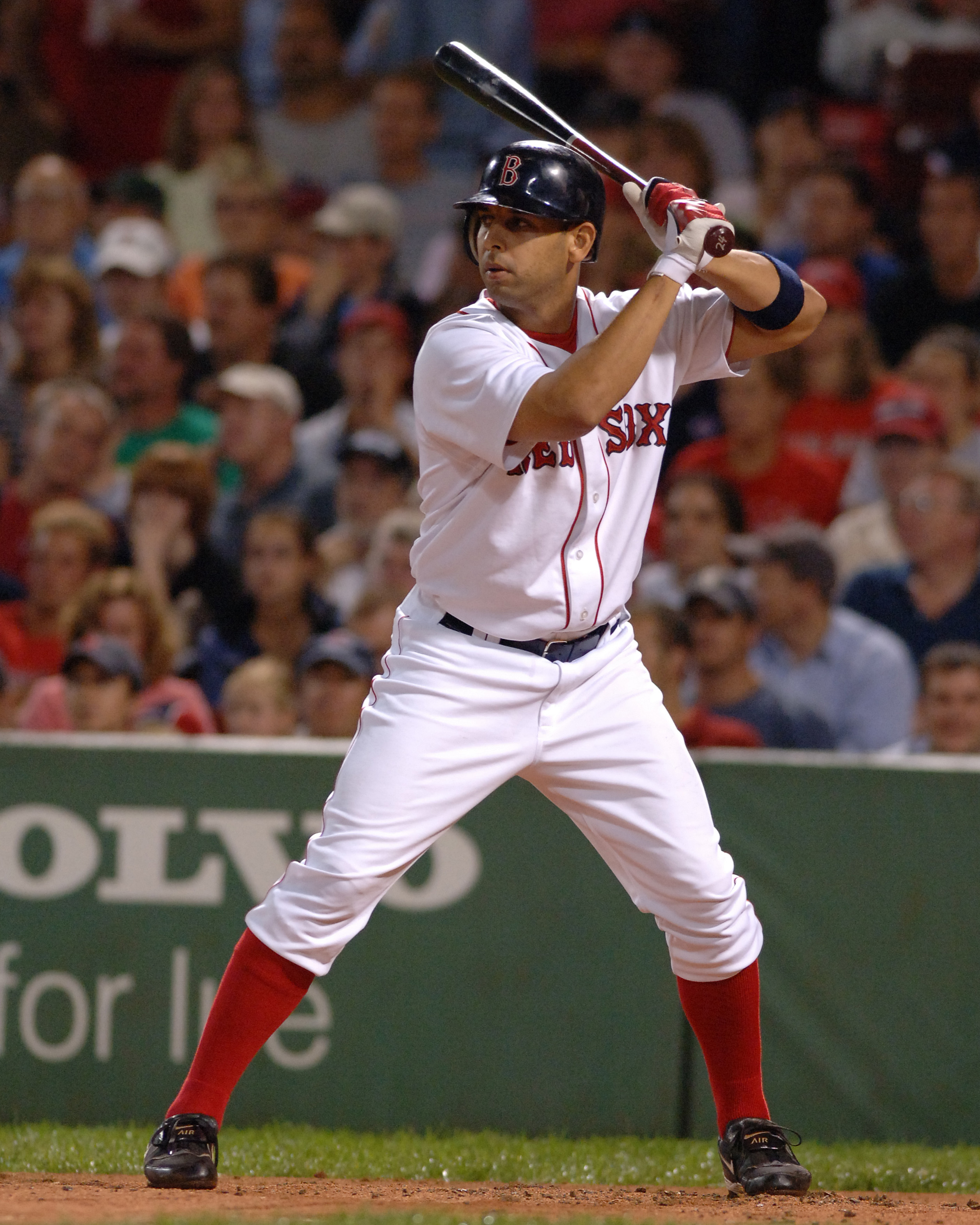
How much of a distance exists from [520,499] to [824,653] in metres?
2.79

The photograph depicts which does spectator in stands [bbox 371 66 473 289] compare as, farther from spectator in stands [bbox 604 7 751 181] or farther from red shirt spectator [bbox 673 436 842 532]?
red shirt spectator [bbox 673 436 842 532]

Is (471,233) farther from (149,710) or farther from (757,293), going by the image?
(149,710)

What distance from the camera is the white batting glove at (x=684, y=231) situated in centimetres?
321

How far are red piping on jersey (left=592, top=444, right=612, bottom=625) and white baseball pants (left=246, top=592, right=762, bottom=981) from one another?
4.3 inches

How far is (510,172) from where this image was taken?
3.29 metres

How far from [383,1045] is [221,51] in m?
6.84

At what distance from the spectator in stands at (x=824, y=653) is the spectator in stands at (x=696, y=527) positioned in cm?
25

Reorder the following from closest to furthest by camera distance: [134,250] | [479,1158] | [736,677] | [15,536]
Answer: [479,1158] → [736,677] → [15,536] → [134,250]

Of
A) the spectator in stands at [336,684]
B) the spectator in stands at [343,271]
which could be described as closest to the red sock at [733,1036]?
the spectator in stands at [336,684]

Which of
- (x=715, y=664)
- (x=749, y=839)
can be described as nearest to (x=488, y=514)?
(x=749, y=839)

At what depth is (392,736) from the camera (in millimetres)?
3293

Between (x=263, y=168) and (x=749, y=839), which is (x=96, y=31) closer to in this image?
(x=263, y=168)

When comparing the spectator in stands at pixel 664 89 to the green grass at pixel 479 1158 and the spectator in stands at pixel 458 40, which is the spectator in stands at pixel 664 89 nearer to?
the spectator in stands at pixel 458 40

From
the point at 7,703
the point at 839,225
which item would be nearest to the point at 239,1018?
the point at 7,703
